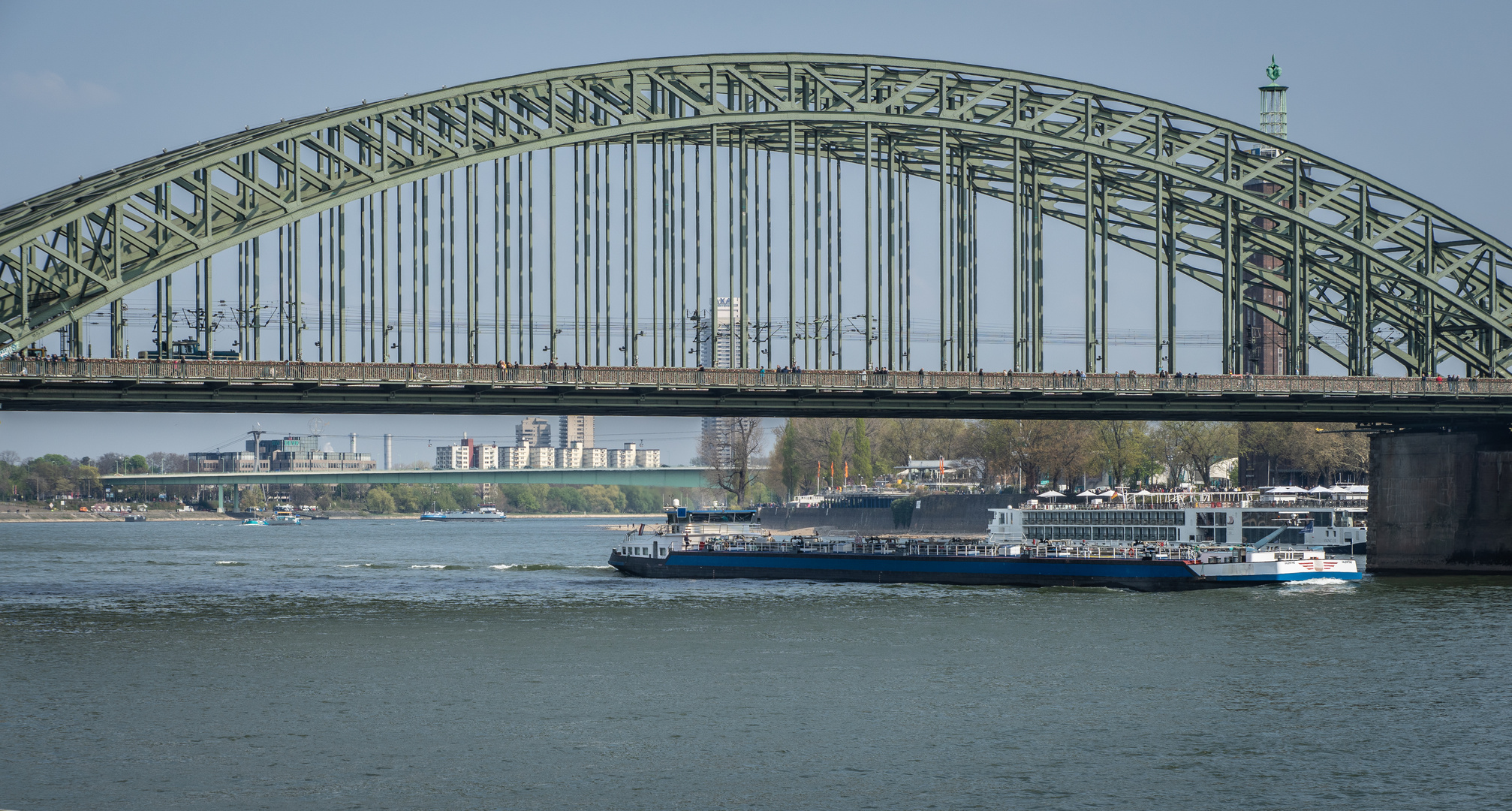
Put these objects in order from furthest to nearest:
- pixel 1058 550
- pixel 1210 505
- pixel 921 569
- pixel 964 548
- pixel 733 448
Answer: pixel 733 448 < pixel 1210 505 < pixel 964 548 < pixel 921 569 < pixel 1058 550

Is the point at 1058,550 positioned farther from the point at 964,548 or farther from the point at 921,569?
the point at 921,569

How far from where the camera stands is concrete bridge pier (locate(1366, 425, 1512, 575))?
72.8m

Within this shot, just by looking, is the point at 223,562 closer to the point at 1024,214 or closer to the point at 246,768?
the point at 1024,214

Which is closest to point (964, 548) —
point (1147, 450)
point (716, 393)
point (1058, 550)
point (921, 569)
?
point (921, 569)

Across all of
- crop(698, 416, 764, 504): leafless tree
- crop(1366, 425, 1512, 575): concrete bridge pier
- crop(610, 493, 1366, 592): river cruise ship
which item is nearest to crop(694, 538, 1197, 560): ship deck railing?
crop(610, 493, 1366, 592): river cruise ship

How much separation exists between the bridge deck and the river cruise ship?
6417 mm

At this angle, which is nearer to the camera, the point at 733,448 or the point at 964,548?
the point at 964,548

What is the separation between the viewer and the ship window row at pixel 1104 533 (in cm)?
7738

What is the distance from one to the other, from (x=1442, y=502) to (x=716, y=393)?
120 ft

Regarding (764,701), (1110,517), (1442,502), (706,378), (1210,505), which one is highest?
(706,378)

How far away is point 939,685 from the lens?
3903 cm

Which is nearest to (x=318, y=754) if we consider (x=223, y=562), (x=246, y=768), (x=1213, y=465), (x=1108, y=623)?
(x=246, y=768)

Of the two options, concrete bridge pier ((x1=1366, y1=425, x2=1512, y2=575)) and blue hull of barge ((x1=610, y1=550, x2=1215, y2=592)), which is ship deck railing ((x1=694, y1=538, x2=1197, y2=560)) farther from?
concrete bridge pier ((x1=1366, y1=425, x2=1512, y2=575))

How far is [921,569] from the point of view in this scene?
7400 cm
